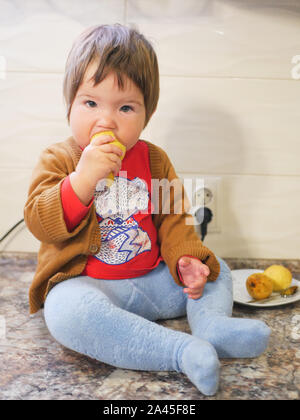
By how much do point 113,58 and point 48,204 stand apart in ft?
0.92

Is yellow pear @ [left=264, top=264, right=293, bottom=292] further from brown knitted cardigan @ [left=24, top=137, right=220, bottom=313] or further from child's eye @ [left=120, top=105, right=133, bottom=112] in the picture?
child's eye @ [left=120, top=105, right=133, bottom=112]

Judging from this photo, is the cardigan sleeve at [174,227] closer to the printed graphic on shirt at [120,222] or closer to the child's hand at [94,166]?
the printed graphic on shirt at [120,222]

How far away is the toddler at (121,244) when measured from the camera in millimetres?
663

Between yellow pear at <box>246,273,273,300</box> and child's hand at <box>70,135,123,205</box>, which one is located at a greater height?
child's hand at <box>70,135,123,205</box>

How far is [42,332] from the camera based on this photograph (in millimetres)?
818

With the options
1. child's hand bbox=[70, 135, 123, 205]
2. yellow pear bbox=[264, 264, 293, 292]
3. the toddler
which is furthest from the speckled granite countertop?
child's hand bbox=[70, 135, 123, 205]

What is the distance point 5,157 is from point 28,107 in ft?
0.50

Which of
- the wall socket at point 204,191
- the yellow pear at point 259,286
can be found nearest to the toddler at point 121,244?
the yellow pear at point 259,286

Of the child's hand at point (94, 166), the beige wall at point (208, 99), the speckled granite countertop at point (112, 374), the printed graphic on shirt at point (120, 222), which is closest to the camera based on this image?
the speckled granite countertop at point (112, 374)

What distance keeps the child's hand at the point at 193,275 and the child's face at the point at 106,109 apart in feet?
0.86

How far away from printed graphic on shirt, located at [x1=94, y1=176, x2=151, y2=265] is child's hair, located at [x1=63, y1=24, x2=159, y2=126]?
177 millimetres

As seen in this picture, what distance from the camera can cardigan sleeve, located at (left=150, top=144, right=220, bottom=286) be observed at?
0.84m

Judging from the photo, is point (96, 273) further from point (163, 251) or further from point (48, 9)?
point (48, 9)
